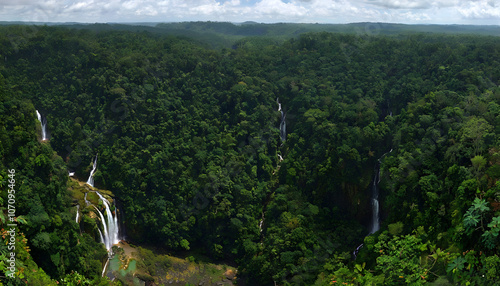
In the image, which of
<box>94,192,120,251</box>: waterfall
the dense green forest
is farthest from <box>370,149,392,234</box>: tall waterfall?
<box>94,192,120,251</box>: waterfall

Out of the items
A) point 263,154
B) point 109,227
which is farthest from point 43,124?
point 263,154

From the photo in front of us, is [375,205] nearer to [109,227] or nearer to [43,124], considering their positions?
[109,227]

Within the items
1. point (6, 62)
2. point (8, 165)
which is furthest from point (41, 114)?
point (8, 165)

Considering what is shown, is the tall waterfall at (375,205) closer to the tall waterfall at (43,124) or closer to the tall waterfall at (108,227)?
the tall waterfall at (108,227)

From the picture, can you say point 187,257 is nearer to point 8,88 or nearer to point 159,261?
point 159,261

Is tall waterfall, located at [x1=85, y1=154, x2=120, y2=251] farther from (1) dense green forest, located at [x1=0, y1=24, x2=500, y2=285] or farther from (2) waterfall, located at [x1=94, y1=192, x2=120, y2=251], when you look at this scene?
(1) dense green forest, located at [x1=0, y1=24, x2=500, y2=285]

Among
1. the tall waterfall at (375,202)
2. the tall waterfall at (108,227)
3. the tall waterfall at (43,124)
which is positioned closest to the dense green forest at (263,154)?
the tall waterfall at (375,202)
